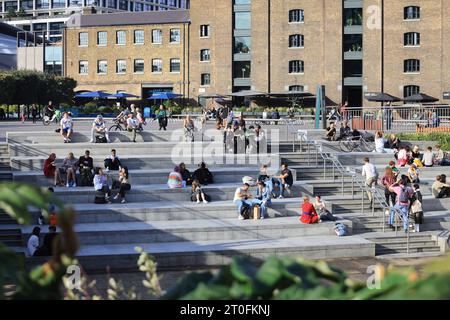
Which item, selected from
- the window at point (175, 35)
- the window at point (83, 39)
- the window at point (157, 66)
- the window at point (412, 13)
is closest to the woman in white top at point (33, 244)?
the window at point (412, 13)

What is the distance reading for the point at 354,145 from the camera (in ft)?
110

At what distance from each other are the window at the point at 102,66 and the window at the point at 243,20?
13878mm

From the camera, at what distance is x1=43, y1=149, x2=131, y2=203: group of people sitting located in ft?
77.3

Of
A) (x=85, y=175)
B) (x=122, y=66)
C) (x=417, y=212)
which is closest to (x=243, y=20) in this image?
(x=122, y=66)

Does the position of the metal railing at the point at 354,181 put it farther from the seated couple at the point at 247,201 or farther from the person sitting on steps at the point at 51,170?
the person sitting on steps at the point at 51,170

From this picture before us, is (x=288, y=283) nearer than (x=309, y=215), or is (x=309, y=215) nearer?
(x=288, y=283)

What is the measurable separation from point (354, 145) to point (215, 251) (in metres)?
15.4

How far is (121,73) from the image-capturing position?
73938 millimetres

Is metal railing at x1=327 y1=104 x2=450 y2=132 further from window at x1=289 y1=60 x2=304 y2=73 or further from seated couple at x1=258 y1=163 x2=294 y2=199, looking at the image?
window at x1=289 y1=60 x2=304 y2=73

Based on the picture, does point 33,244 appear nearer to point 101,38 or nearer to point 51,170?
point 51,170

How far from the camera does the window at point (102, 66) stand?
2936 inches

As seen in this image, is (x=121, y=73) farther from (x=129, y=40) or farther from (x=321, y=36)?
(x=321, y=36)

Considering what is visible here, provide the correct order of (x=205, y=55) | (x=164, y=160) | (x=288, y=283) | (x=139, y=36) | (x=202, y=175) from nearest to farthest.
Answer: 1. (x=288, y=283)
2. (x=202, y=175)
3. (x=164, y=160)
4. (x=205, y=55)
5. (x=139, y=36)
